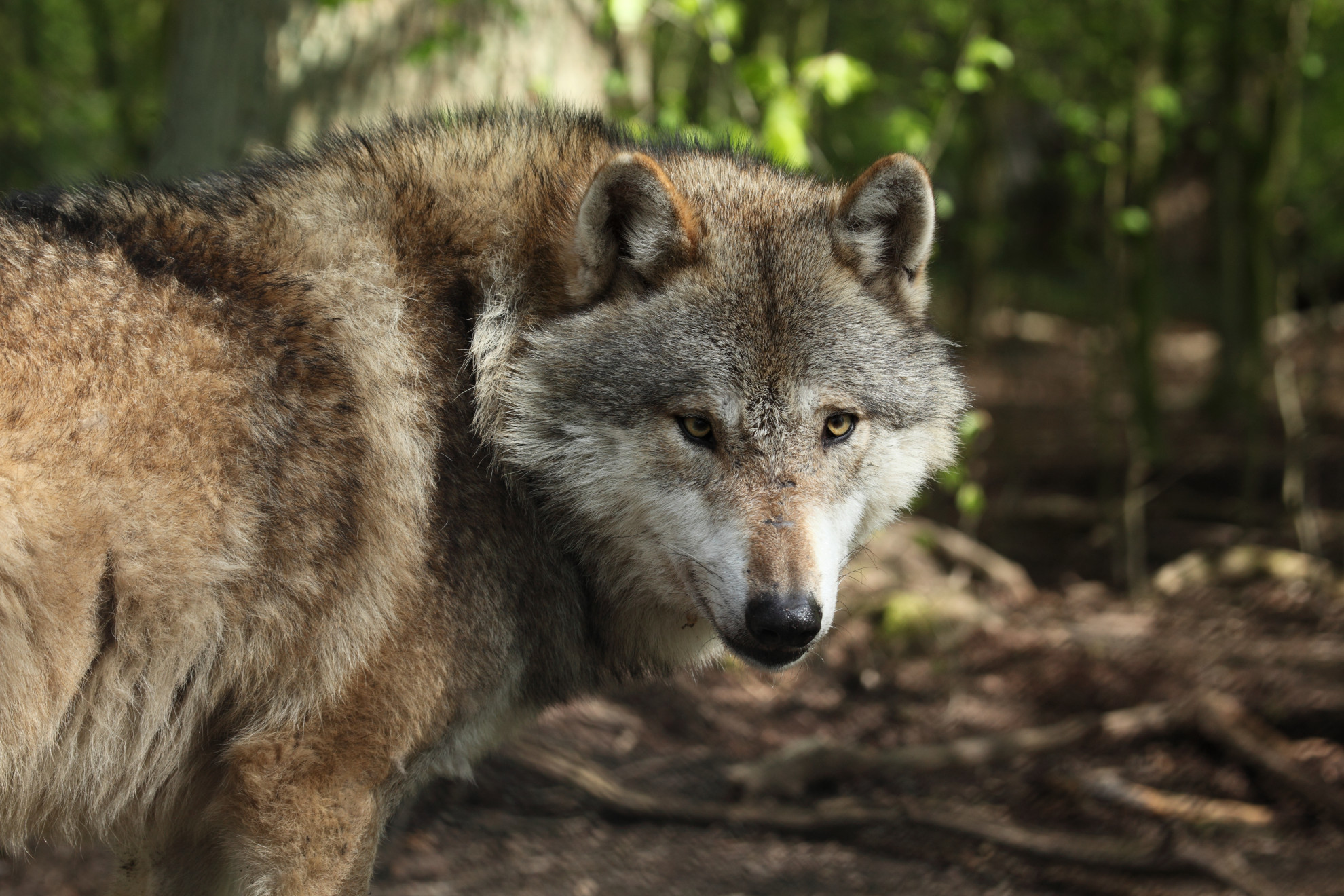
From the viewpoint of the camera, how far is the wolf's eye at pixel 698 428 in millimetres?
2887

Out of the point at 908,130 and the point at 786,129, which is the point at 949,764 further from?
the point at 908,130

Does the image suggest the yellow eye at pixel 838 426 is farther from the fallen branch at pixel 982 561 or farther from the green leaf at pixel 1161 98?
the green leaf at pixel 1161 98

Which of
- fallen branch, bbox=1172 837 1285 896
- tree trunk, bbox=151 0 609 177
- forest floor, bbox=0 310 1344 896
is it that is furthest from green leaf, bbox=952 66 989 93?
fallen branch, bbox=1172 837 1285 896

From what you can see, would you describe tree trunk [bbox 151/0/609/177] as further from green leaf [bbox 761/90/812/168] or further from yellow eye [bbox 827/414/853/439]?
yellow eye [bbox 827/414/853/439]

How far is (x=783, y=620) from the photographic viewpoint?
2.62m

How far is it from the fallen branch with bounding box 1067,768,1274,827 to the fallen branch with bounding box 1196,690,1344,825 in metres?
0.20

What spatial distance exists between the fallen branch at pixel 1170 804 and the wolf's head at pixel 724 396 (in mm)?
2621

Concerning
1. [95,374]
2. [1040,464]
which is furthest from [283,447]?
[1040,464]

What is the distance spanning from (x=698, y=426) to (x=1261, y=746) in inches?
157

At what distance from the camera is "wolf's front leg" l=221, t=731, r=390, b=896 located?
2.57 m

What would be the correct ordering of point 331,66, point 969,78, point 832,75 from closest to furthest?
point 331,66 < point 832,75 < point 969,78

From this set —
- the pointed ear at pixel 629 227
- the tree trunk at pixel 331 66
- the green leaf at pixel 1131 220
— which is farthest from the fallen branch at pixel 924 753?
the green leaf at pixel 1131 220

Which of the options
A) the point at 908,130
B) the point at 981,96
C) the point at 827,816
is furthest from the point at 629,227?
the point at 981,96

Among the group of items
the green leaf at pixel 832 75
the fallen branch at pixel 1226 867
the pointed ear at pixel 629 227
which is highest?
the green leaf at pixel 832 75
